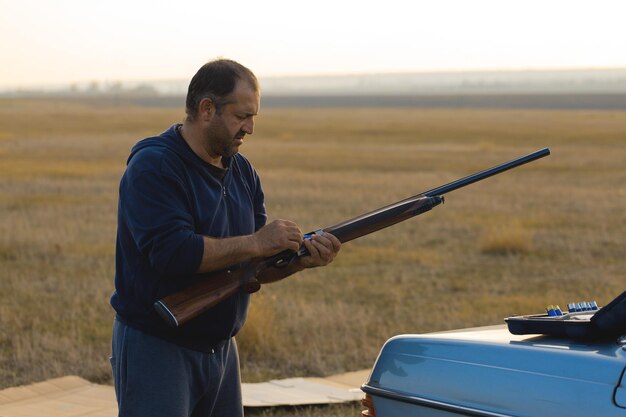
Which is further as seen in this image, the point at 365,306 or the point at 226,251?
the point at 365,306

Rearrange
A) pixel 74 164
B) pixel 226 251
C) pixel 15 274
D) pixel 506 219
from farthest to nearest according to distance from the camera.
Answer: pixel 74 164 → pixel 506 219 → pixel 15 274 → pixel 226 251

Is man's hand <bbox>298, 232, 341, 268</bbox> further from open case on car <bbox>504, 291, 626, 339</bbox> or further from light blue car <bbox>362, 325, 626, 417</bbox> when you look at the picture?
open case on car <bbox>504, 291, 626, 339</bbox>

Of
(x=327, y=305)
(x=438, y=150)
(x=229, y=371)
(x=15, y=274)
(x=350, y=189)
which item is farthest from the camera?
(x=438, y=150)

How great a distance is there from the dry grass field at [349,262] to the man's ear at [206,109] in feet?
10.8

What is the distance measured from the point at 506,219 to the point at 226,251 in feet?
49.3

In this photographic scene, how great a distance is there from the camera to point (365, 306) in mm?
10820

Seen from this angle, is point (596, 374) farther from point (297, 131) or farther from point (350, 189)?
point (297, 131)

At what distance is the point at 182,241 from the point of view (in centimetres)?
346

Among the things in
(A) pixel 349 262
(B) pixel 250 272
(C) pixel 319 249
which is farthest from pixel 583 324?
(A) pixel 349 262

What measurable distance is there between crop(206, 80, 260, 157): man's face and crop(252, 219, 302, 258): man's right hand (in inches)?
11.5

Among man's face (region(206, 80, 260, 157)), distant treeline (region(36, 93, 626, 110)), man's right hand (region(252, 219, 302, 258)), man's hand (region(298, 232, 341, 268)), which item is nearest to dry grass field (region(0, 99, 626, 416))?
man's hand (region(298, 232, 341, 268))

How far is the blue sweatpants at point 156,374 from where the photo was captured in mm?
3590

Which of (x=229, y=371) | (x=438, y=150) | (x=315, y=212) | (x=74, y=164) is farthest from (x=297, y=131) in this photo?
(x=229, y=371)

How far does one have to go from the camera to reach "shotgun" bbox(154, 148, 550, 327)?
3512 mm
